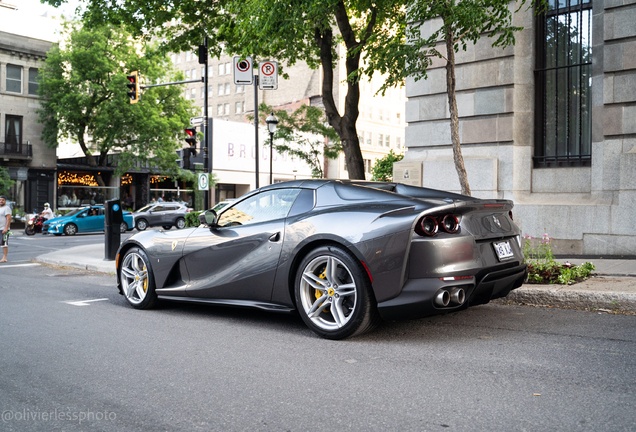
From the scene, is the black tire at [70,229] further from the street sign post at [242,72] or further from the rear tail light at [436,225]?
the rear tail light at [436,225]

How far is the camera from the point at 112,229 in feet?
42.1

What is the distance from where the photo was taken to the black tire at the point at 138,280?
6.42 m

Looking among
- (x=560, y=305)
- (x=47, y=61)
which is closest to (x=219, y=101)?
(x=47, y=61)

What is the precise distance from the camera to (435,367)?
3.97m

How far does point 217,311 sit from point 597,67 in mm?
8050

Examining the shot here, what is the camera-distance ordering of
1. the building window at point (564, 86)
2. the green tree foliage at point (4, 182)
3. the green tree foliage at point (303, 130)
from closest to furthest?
the building window at point (564, 86) < the green tree foliage at point (303, 130) < the green tree foliage at point (4, 182)

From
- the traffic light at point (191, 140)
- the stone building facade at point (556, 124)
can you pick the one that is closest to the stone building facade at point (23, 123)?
the traffic light at point (191, 140)

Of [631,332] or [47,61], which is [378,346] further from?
[47,61]

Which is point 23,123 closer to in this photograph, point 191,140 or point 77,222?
point 77,222

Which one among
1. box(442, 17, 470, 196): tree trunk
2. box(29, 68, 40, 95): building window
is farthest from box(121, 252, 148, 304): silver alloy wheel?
box(29, 68, 40, 95): building window

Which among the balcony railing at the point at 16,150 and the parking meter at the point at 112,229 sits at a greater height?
the balcony railing at the point at 16,150

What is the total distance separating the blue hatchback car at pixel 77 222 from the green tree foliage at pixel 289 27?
525 inches

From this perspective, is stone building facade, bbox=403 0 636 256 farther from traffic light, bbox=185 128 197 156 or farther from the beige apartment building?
the beige apartment building

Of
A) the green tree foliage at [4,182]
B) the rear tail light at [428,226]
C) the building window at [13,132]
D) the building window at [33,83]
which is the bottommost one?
the rear tail light at [428,226]
